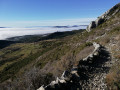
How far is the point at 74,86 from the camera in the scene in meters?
6.54

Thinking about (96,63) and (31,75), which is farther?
(96,63)

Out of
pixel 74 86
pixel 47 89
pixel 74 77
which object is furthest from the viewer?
pixel 74 77

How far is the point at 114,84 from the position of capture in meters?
5.64

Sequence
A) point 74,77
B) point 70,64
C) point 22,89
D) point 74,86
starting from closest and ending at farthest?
point 74,86
point 74,77
point 22,89
point 70,64

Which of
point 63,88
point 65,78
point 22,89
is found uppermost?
point 65,78

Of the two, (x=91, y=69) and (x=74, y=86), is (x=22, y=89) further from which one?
(x=91, y=69)

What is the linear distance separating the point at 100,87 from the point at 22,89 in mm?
5858

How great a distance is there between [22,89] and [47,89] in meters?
3.36

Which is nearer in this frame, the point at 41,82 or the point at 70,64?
the point at 41,82

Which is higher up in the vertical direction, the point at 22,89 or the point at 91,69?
the point at 91,69

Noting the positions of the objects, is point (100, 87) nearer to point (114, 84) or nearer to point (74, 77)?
point (114, 84)

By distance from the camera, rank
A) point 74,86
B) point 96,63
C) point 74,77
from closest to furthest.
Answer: point 74,86 < point 74,77 < point 96,63

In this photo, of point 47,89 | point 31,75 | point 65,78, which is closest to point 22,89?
point 31,75

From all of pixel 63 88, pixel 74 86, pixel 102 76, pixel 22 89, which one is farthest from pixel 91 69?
pixel 22 89
